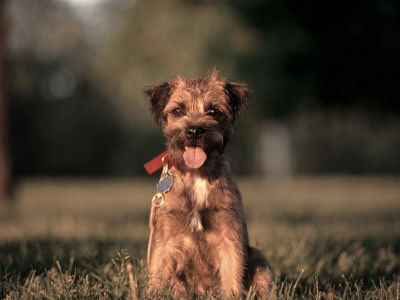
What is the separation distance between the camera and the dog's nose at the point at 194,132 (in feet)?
13.3

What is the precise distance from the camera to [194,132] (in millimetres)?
4039

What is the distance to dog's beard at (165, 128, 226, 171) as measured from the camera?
4039 mm

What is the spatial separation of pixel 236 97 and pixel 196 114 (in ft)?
1.53

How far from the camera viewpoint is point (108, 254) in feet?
16.5

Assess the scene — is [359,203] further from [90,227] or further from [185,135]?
[185,135]

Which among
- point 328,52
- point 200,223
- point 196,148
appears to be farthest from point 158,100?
point 328,52

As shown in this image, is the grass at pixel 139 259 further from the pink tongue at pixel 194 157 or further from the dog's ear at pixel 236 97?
the dog's ear at pixel 236 97

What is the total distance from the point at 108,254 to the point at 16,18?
1408 cm

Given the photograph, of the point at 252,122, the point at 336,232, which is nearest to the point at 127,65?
the point at 252,122

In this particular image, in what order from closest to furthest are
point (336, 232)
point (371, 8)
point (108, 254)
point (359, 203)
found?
point (108, 254) < point (336, 232) < point (371, 8) < point (359, 203)

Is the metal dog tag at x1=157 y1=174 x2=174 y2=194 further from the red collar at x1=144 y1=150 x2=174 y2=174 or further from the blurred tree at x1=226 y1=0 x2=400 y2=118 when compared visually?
the blurred tree at x1=226 y1=0 x2=400 y2=118

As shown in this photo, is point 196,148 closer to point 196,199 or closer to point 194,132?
point 194,132

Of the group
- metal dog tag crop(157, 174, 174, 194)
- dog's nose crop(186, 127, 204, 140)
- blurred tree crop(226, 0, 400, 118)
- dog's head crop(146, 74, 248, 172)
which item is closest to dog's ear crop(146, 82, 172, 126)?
dog's head crop(146, 74, 248, 172)

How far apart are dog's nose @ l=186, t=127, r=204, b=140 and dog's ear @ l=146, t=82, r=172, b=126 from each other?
56 centimetres
